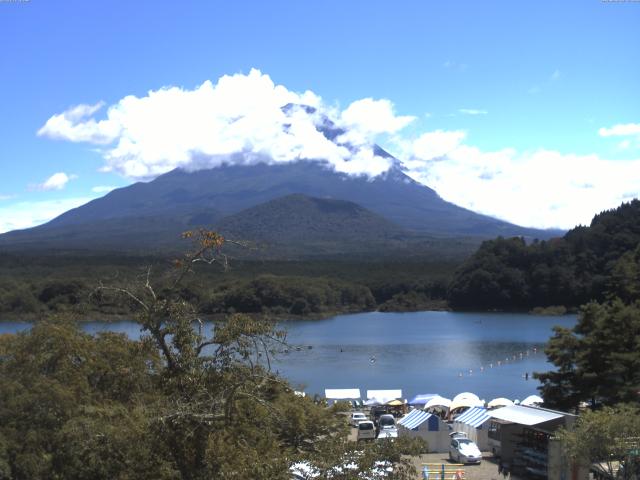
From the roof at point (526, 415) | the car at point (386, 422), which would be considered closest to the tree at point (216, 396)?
the roof at point (526, 415)

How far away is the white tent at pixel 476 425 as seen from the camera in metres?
17.4

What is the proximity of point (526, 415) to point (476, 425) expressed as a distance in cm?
325

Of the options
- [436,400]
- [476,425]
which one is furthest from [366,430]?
[436,400]

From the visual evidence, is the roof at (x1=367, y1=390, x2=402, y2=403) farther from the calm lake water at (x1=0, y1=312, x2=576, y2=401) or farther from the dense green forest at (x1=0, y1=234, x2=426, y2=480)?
the dense green forest at (x1=0, y1=234, x2=426, y2=480)

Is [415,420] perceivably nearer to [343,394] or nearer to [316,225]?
[343,394]

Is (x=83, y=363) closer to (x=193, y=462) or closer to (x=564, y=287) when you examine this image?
(x=193, y=462)

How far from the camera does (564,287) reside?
6731 centimetres

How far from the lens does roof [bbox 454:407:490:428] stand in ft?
58.7

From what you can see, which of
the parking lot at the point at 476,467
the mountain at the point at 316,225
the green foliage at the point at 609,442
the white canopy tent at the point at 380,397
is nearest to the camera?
the green foliage at the point at 609,442

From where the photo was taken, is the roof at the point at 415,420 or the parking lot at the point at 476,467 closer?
the parking lot at the point at 476,467

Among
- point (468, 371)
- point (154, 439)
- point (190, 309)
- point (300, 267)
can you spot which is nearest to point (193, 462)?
point (154, 439)

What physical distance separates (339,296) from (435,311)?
27.9 ft

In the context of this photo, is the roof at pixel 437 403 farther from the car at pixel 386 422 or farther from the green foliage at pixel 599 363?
the green foliage at pixel 599 363

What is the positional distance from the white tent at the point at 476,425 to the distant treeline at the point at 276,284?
107 feet
